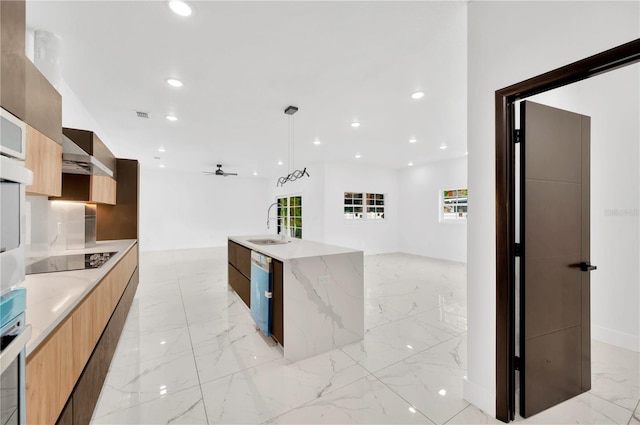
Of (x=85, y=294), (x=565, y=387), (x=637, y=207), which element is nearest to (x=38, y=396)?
(x=85, y=294)

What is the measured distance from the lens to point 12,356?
22.0 inches

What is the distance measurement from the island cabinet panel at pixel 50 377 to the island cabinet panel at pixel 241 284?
2.01 m

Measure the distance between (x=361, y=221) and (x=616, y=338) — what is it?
18.4 feet

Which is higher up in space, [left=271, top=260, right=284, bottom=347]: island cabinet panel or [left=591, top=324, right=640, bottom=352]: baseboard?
[left=271, top=260, right=284, bottom=347]: island cabinet panel

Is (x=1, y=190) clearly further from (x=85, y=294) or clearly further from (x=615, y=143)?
(x=615, y=143)

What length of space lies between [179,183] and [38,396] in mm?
9109

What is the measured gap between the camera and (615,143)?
252 cm

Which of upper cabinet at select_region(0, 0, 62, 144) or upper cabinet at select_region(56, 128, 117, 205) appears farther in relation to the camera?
upper cabinet at select_region(56, 128, 117, 205)

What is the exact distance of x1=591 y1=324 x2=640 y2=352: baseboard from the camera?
2.44 m

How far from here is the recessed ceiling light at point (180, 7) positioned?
1770 mm

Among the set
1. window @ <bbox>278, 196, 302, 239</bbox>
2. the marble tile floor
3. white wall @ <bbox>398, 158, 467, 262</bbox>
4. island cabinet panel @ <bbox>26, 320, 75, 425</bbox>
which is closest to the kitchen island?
the marble tile floor

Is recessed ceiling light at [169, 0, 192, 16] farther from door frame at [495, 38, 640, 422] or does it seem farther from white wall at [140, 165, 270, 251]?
white wall at [140, 165, 270, 251]

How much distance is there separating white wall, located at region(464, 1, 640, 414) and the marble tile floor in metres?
0.45

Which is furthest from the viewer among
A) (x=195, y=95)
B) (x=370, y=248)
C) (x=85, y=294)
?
(x=370, y=248)
